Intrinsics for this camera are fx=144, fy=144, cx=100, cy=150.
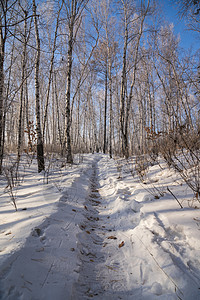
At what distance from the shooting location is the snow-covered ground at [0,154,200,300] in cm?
99

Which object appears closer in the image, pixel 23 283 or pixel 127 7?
pixel 23 283

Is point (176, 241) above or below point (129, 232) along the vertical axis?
above

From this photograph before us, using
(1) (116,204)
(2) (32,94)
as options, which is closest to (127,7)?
(1) (116,204)

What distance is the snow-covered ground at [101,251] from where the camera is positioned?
39.1 inches

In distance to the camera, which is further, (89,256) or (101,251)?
(101,251)

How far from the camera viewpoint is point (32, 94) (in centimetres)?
2039

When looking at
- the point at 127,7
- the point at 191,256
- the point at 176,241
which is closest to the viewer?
the point at 191,256

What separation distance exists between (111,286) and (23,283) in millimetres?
664

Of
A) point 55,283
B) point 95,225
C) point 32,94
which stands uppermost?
point 32,94

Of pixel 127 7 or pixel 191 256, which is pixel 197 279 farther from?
pixel 127 7

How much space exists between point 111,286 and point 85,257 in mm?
376

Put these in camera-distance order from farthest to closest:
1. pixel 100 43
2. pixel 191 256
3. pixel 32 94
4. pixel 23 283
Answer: pixel 32 94, pixel 100 43, pixel 191 256, pixel 23 283

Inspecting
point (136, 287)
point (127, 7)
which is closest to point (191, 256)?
point (136, 287)

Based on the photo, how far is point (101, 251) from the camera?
5.16 feet
